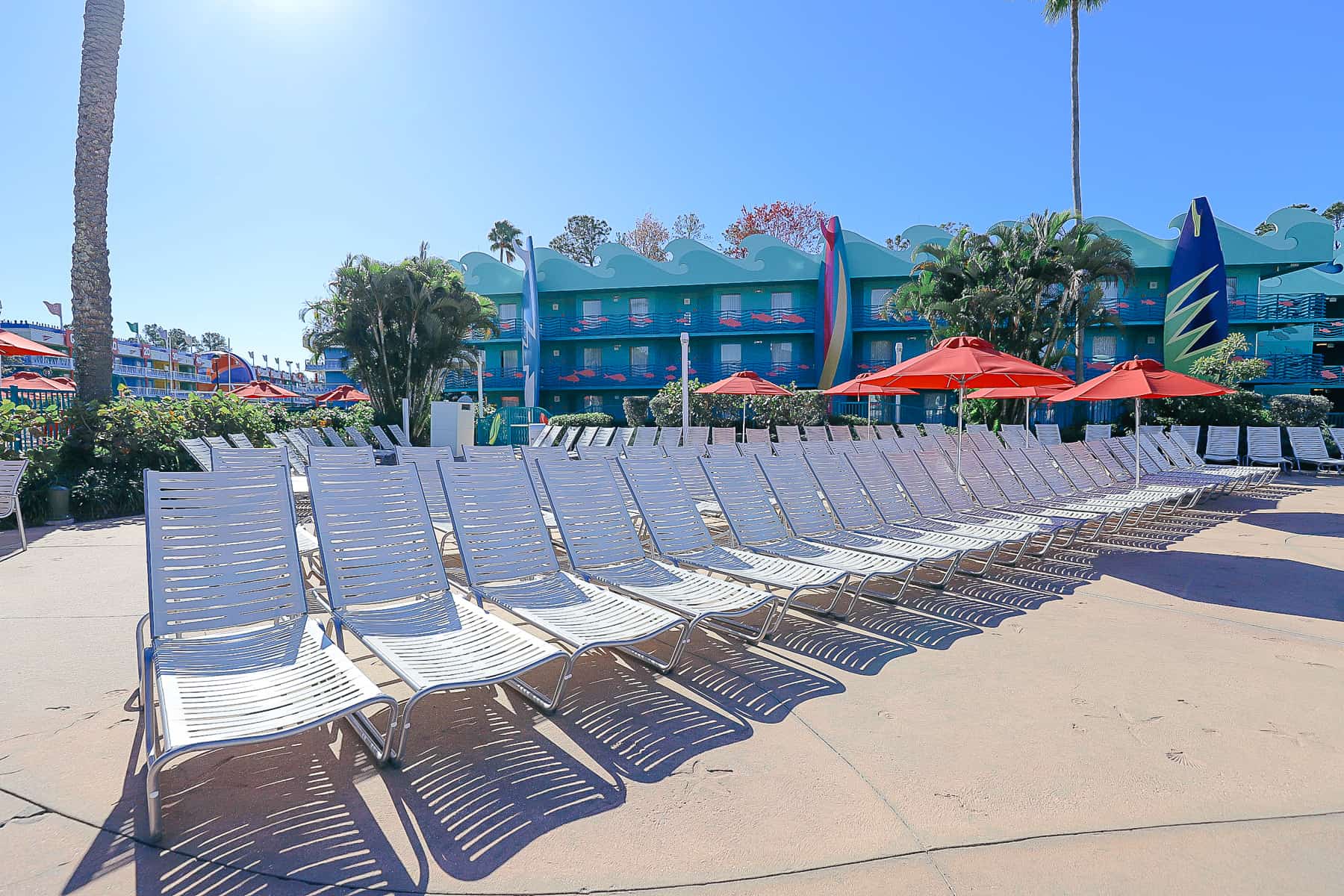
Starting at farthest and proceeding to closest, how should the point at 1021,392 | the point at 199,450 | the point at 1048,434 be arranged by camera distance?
1. the point at 1048,434
2. the point at 1021,392
3. the point at 199,450

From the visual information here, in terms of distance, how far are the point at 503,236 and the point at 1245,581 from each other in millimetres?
41502

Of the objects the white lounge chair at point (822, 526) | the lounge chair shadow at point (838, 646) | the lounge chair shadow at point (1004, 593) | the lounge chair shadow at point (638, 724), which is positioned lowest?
the lounge chair shadow at point (1004, 593)

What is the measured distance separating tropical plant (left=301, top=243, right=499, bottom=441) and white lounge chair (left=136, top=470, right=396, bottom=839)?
19.1 metres

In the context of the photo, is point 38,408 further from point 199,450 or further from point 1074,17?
point 1074,17

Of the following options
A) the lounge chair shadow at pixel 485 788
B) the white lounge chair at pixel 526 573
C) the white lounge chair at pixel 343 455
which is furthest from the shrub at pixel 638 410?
the lounge chair shadow at pixel 485 788

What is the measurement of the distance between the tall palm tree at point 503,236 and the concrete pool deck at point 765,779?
4053 cm

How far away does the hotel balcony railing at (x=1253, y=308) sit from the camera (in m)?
26.4

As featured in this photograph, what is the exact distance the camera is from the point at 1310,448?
15.0 meters

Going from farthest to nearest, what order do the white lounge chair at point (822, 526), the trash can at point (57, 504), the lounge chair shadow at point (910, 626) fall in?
1. the trash can at point (57, 504)
2. the white lounge chair at point (822, 526)
3. the lounge chair shadow at point (910, 626)

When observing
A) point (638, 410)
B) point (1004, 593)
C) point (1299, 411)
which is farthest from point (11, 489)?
point (1299, 411)

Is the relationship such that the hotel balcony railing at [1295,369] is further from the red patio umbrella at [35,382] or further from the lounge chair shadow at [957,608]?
the red patio umbrella at [35,382]

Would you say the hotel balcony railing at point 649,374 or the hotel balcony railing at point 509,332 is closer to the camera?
the hotel balcony railing at point 649,374

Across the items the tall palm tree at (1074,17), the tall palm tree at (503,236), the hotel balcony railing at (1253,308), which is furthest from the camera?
the tall palm tree at (503,236)

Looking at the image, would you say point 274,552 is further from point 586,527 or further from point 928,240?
point 928,240
